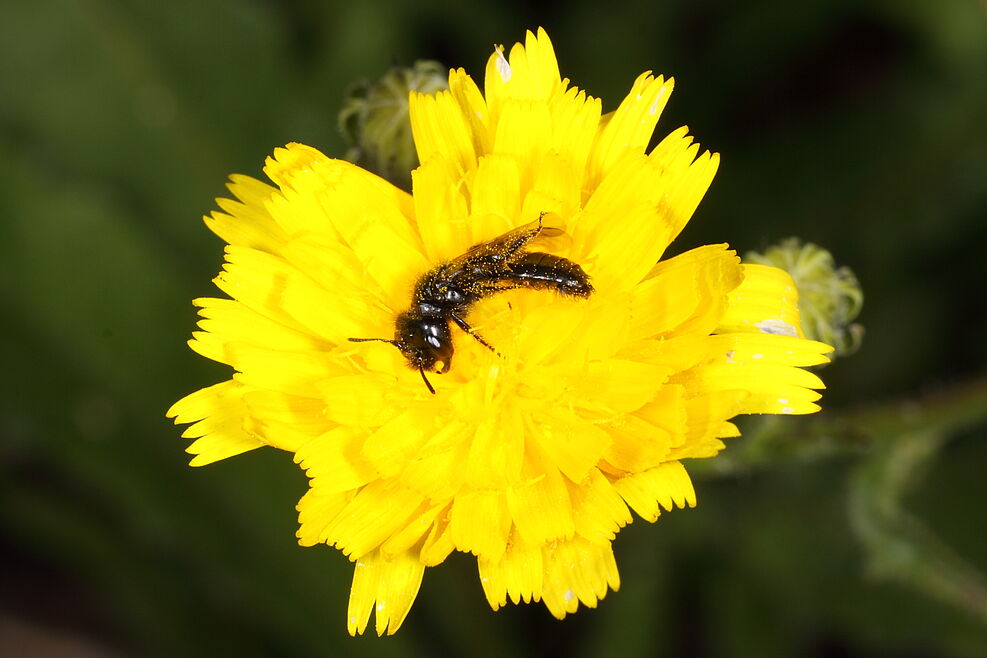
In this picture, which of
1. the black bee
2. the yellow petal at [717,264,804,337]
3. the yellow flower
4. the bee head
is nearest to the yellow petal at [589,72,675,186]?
the yellow flower

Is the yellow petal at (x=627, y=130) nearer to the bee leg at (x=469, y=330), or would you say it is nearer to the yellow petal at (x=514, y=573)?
the bee leg at (x=469, y=330)

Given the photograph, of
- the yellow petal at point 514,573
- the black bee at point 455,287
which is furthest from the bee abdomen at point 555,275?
the yellow petal at point 514,573

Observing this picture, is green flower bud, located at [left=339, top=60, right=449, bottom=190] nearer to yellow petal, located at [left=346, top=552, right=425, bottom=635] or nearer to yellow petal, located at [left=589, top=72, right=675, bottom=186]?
yellow petal, located at [left=589, top=72, right=675, bottom=186]

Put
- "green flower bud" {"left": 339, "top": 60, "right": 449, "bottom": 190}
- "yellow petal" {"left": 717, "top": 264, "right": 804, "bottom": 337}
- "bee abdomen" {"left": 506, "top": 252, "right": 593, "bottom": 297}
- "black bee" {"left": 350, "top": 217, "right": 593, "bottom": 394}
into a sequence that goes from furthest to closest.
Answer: "green flower bud" {"left": 339, "top": 60, "right": 449, "bottom": 190} → "yellow petal" {"left": 717, "top": 264, "right": 804, "bottom": 337} → "black bee" {"left": 350, "top": 217, "right": 593, "bottom": 394} → "bee abdomen" {"left": 506, "top": 252, "right": 593, "bottom": 297}

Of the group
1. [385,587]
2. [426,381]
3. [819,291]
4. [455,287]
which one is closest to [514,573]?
[385,587]

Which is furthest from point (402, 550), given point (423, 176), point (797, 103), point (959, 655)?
point (797, 103)

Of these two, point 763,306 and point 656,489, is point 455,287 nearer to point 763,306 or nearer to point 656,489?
point 656,489
